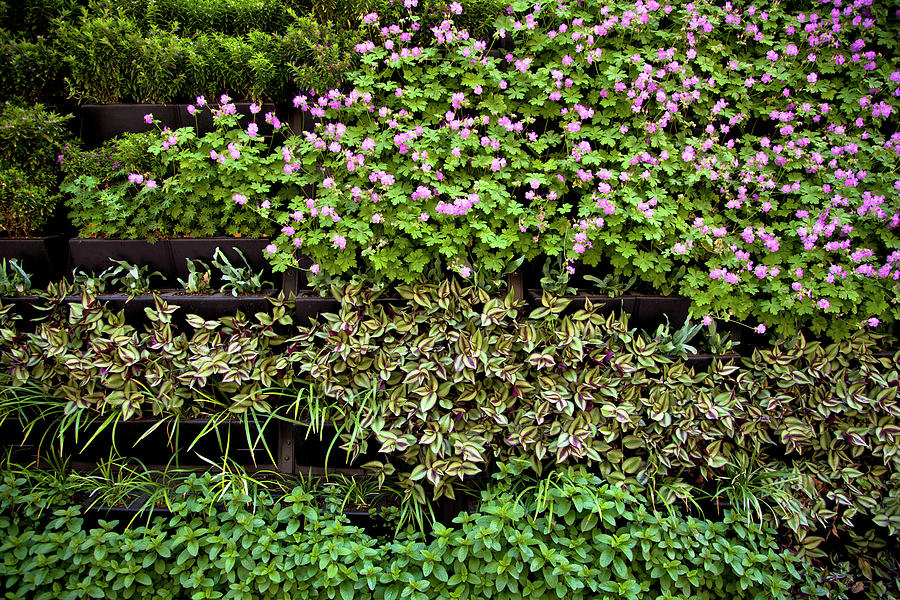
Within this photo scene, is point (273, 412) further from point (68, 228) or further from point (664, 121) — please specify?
point (664, 121)

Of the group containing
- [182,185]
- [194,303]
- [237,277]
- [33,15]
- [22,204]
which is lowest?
[194,303]

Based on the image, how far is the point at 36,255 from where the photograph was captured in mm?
2801

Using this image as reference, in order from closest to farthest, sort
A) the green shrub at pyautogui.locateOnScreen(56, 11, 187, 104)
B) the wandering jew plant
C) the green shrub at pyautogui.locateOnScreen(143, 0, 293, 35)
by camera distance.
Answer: the wandering jew plant, the green shrub at pyautogui.locateOnScreen(56, 11, 187, 104), the green shrub at pyautogui.locateOnScreen(143, 0, 293, 35)

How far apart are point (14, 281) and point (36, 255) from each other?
0.58ft

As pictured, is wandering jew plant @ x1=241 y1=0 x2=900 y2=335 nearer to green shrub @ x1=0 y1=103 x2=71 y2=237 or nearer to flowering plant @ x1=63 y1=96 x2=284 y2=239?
flowering plant @ x1=63 y1=96 x2=284 y2=239

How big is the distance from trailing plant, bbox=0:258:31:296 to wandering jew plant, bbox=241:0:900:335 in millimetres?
1322

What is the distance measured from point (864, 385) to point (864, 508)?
587 millimetres

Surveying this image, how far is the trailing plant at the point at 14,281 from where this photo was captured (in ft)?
8.77

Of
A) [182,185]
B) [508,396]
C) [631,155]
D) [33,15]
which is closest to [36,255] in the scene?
[182,185]

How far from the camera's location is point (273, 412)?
2.50 metres

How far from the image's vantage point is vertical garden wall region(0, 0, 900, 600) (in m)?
2.42

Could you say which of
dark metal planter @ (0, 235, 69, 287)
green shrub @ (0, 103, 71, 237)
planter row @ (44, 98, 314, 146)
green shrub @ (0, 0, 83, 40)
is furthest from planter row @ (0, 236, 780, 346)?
green shrub @ (0, 0, 83, 40)

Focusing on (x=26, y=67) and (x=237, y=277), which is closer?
(x=237, y=277)

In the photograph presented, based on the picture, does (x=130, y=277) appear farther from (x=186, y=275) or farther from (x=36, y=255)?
(x=36, y=255)
